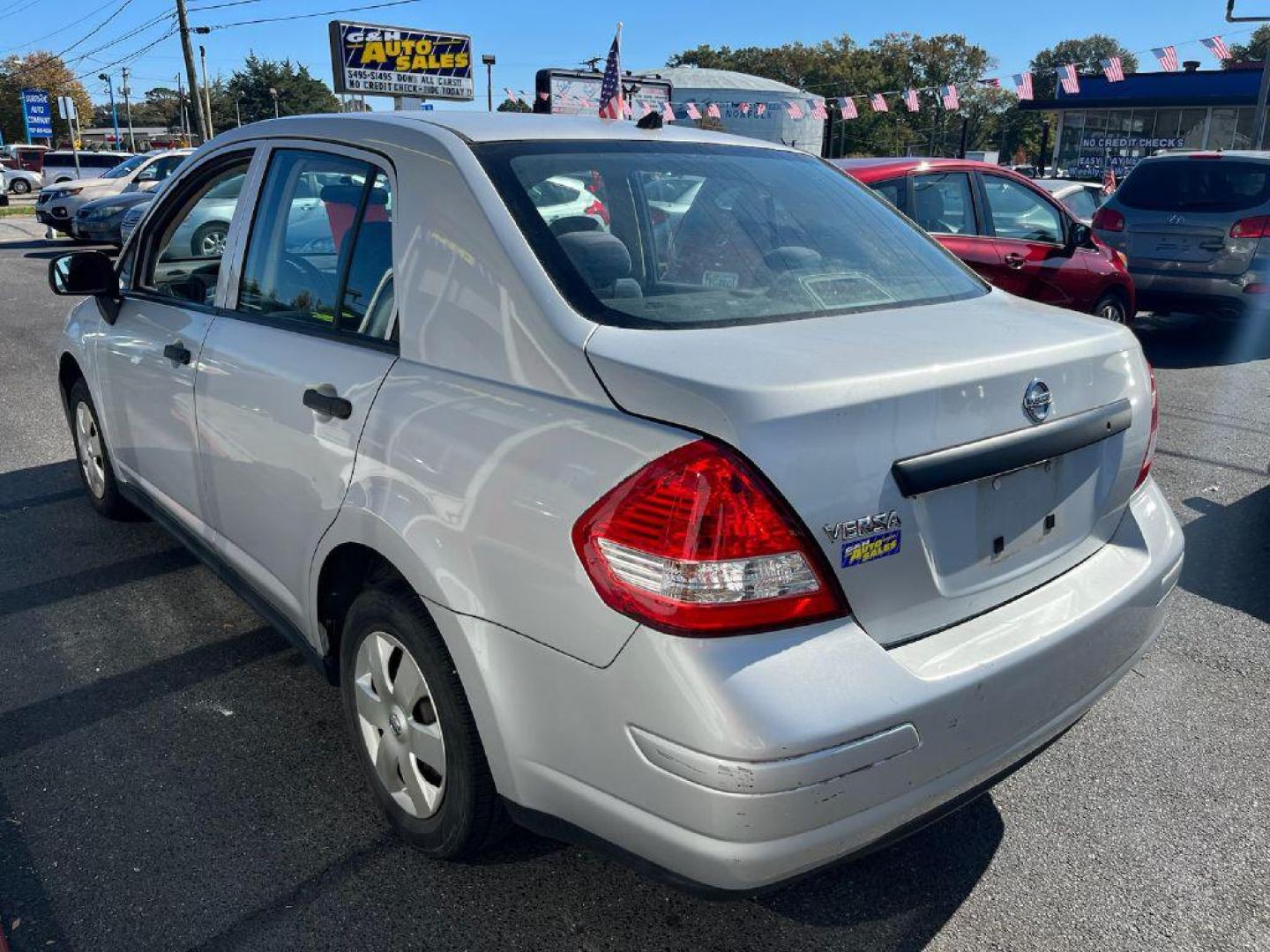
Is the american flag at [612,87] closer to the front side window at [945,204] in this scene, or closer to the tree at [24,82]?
the front side window at [945,204]

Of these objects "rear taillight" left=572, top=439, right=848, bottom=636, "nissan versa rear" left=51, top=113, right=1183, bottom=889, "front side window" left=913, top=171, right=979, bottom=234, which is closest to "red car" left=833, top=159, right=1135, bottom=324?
"front side window" left=913, top=171, right=979, bottom=234

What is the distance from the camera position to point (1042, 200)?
27.8ft

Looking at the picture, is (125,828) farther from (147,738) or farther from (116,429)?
(116,429)

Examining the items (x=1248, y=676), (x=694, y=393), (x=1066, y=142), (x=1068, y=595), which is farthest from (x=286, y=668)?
(x=1066, y=142)

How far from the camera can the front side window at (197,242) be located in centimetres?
344

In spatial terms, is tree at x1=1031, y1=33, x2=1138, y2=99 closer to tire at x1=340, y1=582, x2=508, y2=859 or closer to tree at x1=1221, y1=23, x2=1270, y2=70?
tree at x1=1221, y1=23, x2=1270, y2=70

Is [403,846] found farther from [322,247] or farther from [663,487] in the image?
[322,247]

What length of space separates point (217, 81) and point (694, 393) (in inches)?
4046

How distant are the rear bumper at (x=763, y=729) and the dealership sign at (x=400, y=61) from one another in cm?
2804

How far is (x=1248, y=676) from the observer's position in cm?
352

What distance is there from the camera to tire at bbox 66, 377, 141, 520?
4.54 m

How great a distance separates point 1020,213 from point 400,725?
24.6ft

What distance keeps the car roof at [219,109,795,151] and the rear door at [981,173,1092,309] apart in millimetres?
5500

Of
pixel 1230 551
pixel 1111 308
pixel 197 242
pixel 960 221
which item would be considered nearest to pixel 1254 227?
pixel 1111 308
